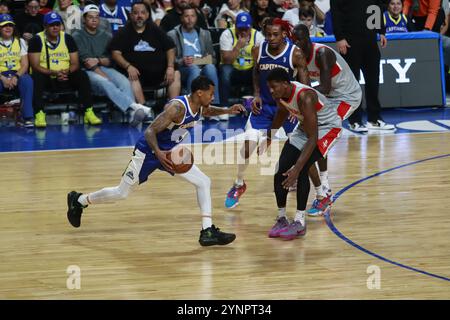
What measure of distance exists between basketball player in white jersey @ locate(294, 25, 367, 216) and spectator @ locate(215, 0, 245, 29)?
557 centimetres

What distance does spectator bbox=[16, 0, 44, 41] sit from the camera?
44.6ft

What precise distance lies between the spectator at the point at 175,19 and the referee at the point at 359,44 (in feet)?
8.33

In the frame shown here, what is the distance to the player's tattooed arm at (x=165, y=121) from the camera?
23.5 ft

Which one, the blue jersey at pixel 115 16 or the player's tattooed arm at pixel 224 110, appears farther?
the blue jersey at pixel 115 16

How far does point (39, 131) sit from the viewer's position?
504 inches

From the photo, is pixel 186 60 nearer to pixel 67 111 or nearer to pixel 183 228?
pixel 67 111

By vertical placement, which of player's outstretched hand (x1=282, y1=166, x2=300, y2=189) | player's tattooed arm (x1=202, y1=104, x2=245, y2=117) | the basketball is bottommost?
player's outstretched hand (x1=282, y1=166, x2=300, y2=189)

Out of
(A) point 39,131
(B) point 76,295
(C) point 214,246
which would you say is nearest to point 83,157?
(A) point 39,131

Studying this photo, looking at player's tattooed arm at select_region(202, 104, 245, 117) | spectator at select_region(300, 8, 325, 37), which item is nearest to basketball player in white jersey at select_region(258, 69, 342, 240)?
player's tattooed arm at select_region(202, 104, 245, 117)

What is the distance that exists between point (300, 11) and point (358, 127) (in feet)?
9.31

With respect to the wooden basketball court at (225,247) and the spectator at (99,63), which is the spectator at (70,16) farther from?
the wooden basketball court at (225,247)

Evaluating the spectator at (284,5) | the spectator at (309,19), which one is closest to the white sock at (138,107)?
the spectator at (309,19)

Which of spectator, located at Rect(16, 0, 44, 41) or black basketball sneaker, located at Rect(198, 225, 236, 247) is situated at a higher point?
spectator, located at Rect(16, 0, 44, 41)

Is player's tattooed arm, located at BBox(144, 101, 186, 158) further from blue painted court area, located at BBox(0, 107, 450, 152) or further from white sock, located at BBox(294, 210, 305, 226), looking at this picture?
blue painted court area, located at BBox(0, 107, 450, 152)
